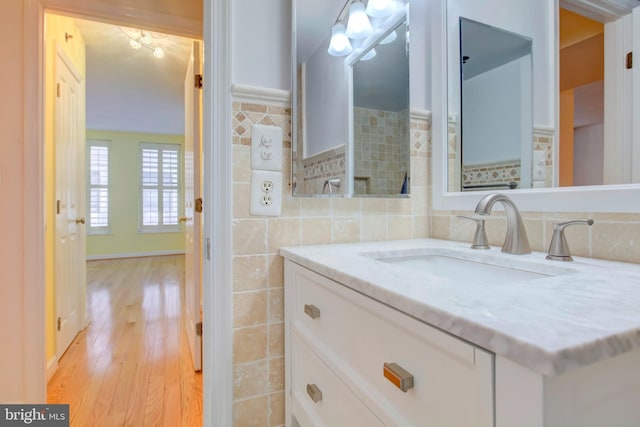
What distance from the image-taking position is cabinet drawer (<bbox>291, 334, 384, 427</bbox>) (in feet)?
2.28

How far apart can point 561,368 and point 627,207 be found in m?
0.73

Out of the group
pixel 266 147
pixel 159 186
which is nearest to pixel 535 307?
pixel 266 147

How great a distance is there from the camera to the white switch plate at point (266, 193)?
1.10 meters

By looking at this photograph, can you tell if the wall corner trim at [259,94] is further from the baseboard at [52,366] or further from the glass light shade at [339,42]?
the baseboard at [52,366]

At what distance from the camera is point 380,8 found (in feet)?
4.38

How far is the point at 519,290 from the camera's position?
0.54m

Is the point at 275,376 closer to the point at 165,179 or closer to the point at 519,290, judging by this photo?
the point at 519,290

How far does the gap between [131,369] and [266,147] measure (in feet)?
5.78

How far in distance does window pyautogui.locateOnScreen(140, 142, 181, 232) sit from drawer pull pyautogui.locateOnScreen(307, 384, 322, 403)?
20.5 feet

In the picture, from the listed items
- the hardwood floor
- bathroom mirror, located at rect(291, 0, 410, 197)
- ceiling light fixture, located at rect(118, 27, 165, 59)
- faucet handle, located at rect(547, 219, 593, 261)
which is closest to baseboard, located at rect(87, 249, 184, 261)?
the hardwood floor

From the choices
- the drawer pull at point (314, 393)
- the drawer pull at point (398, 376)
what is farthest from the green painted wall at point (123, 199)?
the drawer pull at point (398, 376)

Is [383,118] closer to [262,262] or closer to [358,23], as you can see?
[358,23]

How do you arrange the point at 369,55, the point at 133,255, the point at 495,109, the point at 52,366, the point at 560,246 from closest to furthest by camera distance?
the point at 560,246 → the point at 495,109 → the point at 369,55 → the point at 52,366 → the point at 133,255

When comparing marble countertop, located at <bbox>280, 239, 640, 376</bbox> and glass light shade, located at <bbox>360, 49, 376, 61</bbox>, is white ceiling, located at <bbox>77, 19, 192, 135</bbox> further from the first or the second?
marble countertop, located at <bbox>280, 239, 640, 376</bbox>
